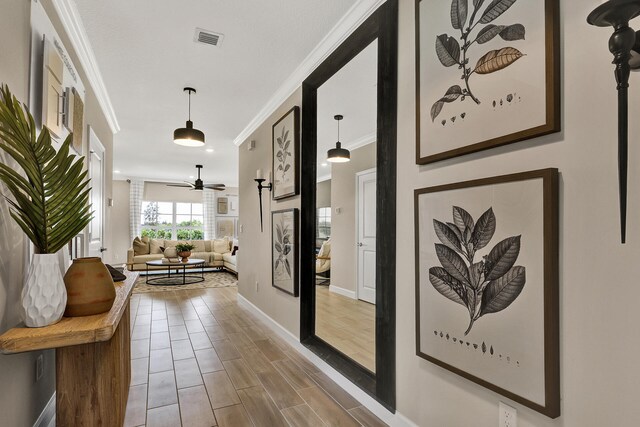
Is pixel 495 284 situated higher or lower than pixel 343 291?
higher

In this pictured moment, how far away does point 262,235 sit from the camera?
406 centimetres

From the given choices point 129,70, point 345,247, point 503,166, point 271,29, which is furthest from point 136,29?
point 345,247

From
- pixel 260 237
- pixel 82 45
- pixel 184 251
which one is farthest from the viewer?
pixel 184 251

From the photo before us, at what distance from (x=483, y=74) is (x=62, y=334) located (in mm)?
1930

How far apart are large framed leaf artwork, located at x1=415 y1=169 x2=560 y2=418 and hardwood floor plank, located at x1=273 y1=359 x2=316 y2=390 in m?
1.16

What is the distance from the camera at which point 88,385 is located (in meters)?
1.68

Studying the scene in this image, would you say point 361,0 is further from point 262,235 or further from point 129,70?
point 262,235

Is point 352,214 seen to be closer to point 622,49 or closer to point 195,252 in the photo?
point 622,49

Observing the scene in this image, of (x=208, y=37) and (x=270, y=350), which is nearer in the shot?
(x=208, y=37)

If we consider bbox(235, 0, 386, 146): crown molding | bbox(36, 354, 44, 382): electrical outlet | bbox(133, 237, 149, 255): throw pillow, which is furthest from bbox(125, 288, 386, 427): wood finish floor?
bbox(133, 237, 149, 255): throw pillow

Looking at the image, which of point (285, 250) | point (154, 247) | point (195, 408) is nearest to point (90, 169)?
point (285, 250)

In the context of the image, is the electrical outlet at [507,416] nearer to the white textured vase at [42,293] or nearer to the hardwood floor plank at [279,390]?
the hardwood floor plank at [279,390]

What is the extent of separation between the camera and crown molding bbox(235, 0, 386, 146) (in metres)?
2.17

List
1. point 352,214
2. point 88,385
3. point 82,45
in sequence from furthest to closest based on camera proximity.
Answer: point 352,214
point 82,45
point 88,385
